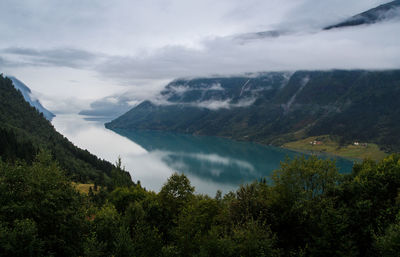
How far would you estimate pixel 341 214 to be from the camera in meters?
26.6

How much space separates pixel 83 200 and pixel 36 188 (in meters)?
5.28

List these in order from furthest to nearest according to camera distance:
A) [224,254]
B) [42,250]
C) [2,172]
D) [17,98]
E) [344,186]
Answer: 1. [17,98]
2. [344,186]
3. [2,172]
4. [224,254]
5. [42,250]

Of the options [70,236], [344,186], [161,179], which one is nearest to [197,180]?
[161,179]

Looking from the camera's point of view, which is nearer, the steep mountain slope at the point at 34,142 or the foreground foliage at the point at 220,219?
the foreground foliage at the point at 220,219

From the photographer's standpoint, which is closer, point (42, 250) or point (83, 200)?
point (42, 250)

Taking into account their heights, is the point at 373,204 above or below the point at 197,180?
above

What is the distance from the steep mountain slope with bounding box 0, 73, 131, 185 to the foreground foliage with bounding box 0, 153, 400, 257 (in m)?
51.2

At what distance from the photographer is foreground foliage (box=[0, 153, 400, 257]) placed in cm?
2038

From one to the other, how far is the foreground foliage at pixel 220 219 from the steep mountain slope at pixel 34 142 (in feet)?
168

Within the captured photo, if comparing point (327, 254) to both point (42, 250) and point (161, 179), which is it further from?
point (161, 179)

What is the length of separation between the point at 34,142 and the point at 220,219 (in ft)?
295

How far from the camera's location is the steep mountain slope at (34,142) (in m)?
75.1

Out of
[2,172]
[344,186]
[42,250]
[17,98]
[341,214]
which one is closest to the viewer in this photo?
[42,250]

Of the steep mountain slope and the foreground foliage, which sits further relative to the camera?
the steep mountain slope
